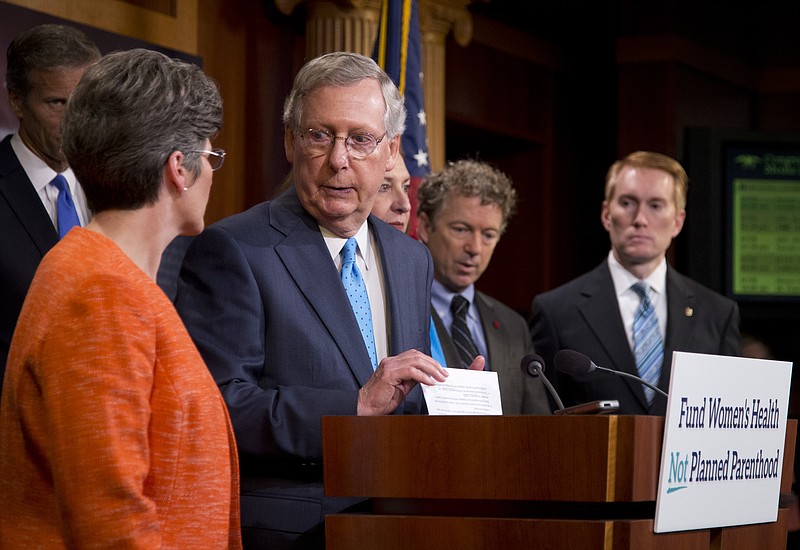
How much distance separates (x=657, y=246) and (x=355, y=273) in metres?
2.01

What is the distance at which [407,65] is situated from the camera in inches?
187

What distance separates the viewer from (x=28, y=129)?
126 inches

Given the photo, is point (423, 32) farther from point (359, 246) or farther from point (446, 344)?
point (359, 246)

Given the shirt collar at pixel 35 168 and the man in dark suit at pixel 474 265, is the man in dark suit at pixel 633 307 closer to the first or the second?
the man in dark suit at pixel 474 265

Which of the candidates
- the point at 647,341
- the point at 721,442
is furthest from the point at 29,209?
the point at 647,341

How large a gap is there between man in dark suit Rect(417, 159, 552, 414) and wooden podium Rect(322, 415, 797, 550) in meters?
1.75

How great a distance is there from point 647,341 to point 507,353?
538 millimetres

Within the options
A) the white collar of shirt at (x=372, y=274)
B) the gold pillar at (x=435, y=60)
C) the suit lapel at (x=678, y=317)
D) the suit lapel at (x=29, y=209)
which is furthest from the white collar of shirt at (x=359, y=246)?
the gold pillar at (x=435, y=60)

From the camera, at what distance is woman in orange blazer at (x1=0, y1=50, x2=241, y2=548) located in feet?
5.67

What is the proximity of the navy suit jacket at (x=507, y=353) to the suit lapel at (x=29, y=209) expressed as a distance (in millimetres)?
1280

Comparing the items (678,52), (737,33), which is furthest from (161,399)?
(737,33)

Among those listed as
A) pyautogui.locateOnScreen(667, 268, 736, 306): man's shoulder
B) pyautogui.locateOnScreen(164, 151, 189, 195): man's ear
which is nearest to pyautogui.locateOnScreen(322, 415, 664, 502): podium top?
pyautogui.locateOnScreen(164, 151, 189, 195): man's ear

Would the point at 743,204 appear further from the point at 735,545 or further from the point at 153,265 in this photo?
the point at 153,265

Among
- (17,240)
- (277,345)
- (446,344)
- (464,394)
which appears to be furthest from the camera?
(446,344)
